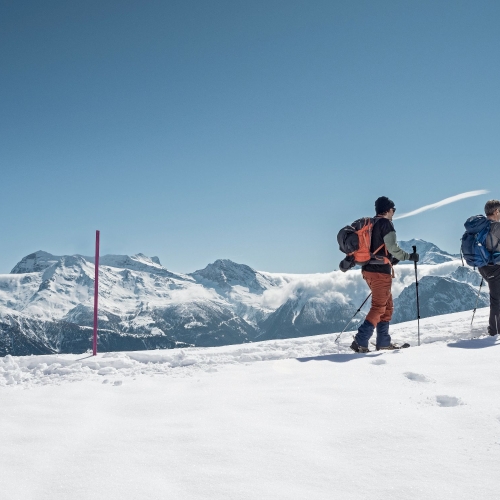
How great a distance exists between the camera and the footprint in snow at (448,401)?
4.99m

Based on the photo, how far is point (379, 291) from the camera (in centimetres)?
930

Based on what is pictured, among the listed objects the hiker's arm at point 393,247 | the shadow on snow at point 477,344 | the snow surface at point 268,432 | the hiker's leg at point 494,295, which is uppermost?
the hiker's arm at point 393,247

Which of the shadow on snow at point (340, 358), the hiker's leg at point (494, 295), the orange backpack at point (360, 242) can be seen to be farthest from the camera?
the hiker's leg at point (494, 295)

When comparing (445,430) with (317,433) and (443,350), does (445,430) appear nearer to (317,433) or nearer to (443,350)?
(317,433)

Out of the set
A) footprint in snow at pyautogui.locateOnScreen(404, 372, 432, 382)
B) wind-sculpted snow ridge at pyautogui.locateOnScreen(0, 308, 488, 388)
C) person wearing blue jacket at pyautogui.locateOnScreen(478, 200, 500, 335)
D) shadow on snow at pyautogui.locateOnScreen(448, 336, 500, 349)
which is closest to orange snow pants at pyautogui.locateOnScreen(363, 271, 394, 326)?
wind-sculpted snow ridge at pyautogui.locateOnScreen(0, 308, 488, 388)

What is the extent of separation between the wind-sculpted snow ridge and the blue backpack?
1667 millimetres

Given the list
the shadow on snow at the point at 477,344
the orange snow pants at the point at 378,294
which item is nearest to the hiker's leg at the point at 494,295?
the shadow on snow at the point at 477,344

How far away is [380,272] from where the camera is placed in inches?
367

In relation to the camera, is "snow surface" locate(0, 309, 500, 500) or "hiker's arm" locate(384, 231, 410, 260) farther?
"hiker's arm" locate(384, 231, 410, 260)

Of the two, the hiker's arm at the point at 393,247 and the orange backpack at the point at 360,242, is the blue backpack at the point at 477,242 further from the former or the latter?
the orange backpack at the point at 360,242

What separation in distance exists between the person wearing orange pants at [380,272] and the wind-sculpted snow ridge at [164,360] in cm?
67

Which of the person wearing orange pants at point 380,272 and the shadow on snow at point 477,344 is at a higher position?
the person wearing orange pants at point 380,272

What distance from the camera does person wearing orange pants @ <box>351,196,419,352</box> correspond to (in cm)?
923

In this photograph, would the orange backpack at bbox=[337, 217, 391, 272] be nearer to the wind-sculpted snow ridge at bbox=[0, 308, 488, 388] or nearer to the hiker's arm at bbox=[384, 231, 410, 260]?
the hiker's arm at bbox=[384, 231, 410, 260]
